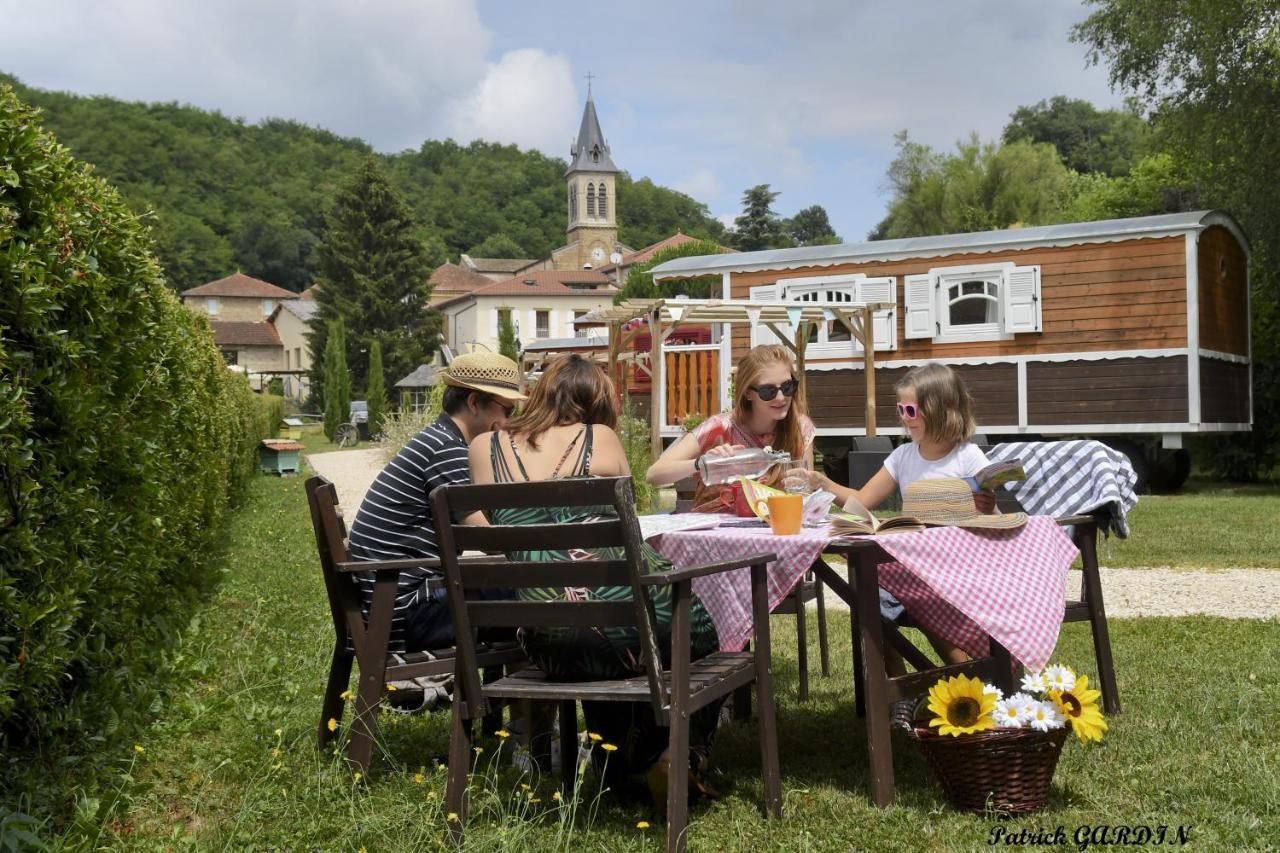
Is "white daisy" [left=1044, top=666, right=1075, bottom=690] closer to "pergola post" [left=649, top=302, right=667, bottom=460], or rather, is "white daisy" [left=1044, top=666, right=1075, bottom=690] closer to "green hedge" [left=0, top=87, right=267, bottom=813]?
"green hedge" [left=0, top=87, right=267, bottom=813]

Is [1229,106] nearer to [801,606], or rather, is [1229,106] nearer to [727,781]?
[801,606]

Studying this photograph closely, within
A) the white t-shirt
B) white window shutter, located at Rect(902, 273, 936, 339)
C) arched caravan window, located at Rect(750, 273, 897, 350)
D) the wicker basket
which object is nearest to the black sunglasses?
the white t-shirt

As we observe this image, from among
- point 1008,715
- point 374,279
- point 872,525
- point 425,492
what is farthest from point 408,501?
point 374,279

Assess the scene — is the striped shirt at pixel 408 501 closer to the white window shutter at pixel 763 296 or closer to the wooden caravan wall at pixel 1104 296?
the wooden caravan wall at pixel 1104 296

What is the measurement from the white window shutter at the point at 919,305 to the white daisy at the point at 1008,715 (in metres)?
14.2

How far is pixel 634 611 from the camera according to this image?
10.4 ft

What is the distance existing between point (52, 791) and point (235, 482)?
1003 cm

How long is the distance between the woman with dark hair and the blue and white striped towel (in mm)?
1683

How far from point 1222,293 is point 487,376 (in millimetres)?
15134

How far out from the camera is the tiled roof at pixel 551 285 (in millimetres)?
66812

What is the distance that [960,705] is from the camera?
11.4 ft

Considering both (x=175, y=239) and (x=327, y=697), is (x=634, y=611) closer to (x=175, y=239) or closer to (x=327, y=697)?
(x=327, y=697)

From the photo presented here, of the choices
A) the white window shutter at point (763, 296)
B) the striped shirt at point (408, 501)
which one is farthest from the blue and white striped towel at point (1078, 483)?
the white window shutter at point (763, 296)

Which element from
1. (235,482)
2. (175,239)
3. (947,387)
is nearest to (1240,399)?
(235,482)
